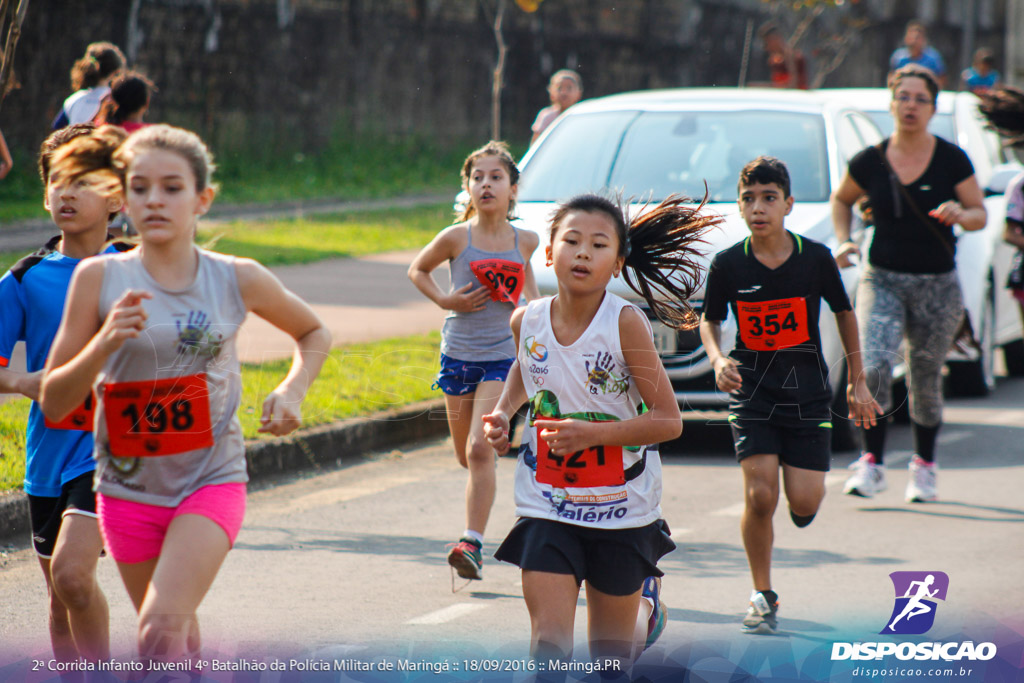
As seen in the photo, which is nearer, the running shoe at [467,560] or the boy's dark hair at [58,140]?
the boy's dark hair at [58,140]

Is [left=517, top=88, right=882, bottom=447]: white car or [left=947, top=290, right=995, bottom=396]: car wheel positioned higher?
[left=517, top=88, right=882, bottom=447]: white car

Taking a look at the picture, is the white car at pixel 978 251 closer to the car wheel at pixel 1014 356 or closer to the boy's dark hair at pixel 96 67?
the car wheel at pixel 1014 356

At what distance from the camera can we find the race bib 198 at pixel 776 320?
17.5ft

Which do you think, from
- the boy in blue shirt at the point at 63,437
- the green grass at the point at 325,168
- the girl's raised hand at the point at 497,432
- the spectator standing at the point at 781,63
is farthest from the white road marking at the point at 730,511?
the green grass at the point at 325,168

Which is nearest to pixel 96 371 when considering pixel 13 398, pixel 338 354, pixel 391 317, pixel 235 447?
pixel 235 447

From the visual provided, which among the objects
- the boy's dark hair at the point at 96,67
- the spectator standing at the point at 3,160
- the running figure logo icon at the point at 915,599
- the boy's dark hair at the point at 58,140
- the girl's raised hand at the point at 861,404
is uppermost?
the boy's dark hair at the point at 96,67

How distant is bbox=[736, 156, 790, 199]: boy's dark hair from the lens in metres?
5.25

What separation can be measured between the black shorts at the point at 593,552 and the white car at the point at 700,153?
4104 mm

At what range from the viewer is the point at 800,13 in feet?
91.0

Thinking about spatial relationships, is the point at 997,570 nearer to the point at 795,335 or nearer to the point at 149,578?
the point at 795,335

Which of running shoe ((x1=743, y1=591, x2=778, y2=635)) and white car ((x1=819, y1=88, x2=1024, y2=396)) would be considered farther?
white car ((x1=819, y1=88, x2=1024, y2=396))

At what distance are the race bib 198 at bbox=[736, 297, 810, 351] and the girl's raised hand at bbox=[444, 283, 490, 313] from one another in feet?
3.81

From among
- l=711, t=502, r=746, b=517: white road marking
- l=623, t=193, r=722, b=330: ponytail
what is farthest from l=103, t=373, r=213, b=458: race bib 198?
l=711, t=502, r=746, b=517: white road marking

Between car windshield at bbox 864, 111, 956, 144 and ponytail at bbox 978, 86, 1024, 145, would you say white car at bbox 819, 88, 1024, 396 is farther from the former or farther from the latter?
ponytail at bbox 978, 86, 1024, 145
